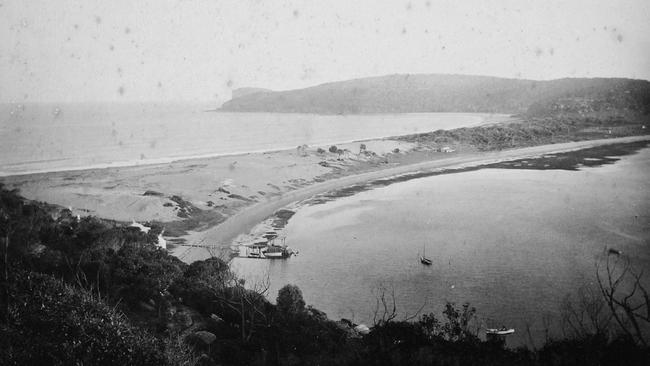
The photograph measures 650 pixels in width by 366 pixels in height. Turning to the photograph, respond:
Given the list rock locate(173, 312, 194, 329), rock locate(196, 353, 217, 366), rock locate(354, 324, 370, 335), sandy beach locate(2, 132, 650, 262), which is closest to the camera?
rock locate(196, 353, 217, 366)

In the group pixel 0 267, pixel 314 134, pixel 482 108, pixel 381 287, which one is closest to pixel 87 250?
pixel 0 267

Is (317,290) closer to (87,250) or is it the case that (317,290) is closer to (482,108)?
(87,250)

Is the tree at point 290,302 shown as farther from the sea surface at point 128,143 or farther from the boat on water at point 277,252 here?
the sea surface at point 128,143

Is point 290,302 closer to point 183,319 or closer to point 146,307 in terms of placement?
point 183,319

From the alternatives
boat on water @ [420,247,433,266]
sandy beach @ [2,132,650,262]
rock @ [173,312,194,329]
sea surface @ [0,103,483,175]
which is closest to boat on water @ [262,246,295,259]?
sandy beach @ [2,132,650,262]

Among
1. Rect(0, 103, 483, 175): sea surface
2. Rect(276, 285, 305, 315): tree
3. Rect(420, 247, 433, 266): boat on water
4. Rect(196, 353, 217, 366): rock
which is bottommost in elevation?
Rect(420, 247, 433, 266): boat on water

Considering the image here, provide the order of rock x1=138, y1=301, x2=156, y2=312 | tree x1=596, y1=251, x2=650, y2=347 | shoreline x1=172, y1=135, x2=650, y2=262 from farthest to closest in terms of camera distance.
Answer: shoreline x1=172, y1=135, x2=650, y2=262 < rock x1=138, y1=301, x2=156, y2=312 < tree x1=596, y1=251, x2=650, y2=347

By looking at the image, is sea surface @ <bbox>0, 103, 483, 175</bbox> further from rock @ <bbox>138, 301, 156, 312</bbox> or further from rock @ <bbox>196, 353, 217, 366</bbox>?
rock @ <bbox>196, 353, 217, 366</bbox>
